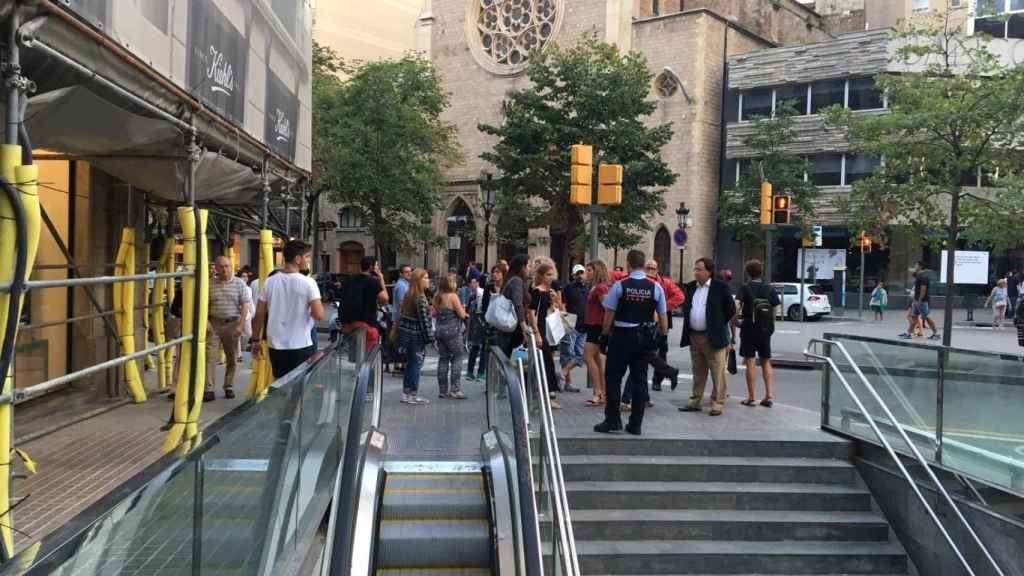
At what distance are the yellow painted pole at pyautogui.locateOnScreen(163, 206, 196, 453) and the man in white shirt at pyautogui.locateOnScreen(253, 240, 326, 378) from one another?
3.43 feet

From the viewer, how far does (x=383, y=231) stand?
36625 mm

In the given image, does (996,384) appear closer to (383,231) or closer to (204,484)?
(204,484)

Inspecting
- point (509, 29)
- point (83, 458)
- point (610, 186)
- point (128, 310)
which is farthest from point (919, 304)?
point (509, 29)

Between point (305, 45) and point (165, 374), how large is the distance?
16.5ft

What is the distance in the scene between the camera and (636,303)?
8586 mm

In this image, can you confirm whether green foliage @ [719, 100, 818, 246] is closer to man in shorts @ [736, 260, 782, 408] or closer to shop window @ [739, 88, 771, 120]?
shop window @ [739, 88, 771, 120]

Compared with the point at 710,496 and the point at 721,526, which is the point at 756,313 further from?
the point at 721,526

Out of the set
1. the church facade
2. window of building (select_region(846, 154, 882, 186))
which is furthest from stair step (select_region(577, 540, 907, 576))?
window of building (select_region(846, 154, 882, 186))

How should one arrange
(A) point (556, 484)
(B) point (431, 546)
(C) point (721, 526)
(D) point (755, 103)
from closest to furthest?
(A) point (556, 484) → (B) point (431, 546) → (C) point (721, 526) → (D) point (755, 103)

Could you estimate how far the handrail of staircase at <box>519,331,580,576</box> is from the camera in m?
5.17

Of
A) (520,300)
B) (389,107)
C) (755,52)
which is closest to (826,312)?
(755,52)

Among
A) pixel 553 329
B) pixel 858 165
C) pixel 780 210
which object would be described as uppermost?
pixel 858 165

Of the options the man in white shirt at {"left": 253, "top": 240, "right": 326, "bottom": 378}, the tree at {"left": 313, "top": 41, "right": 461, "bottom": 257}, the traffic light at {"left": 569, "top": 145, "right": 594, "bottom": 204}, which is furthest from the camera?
the tree at {"left": 313, "top": 41, "right": 461, "bottom": 257}

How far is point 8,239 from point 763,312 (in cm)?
821
